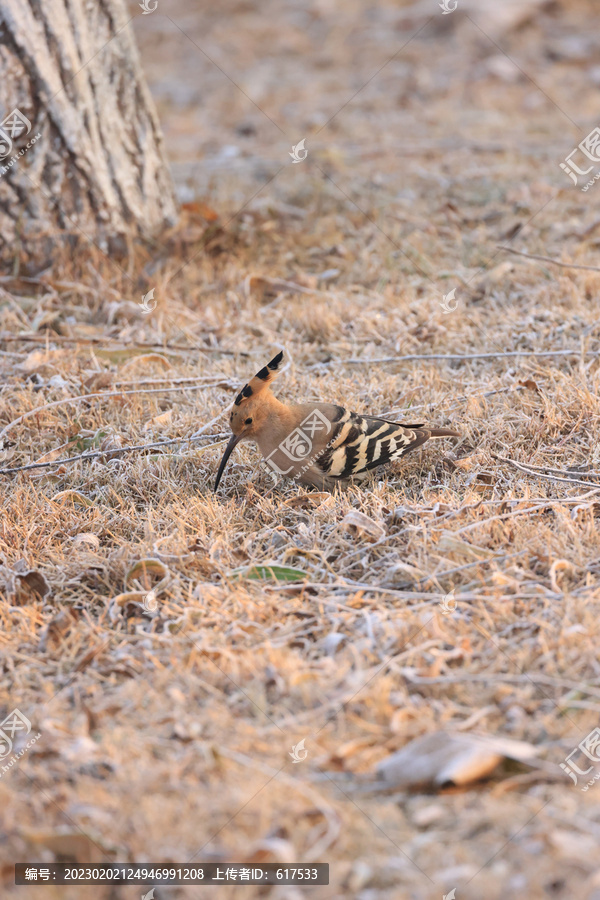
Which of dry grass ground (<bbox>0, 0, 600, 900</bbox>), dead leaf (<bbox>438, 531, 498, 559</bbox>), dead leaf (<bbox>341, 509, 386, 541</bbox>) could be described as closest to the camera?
dry grass ground (<bbox>0, 0, 600, 900</bbox>)

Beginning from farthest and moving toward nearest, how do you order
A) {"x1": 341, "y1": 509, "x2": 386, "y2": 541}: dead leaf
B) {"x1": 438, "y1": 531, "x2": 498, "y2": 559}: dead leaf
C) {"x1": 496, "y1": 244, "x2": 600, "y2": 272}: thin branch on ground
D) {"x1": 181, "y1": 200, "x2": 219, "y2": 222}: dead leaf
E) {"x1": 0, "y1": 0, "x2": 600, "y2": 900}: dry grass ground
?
{"x1": 181, "y1": 200, "x2": 219, "y2": 222}: dead leaf
{"x1": 496, "y1": 244, "x2": 600, "y2": 272}: thin branch on ground
{"x1": 341, "y1": 509, "x2": 386, "y2": 541}: dead leaf
{"x1": 438, "y1": 531, "x2": 498, "y2": 559}: dead leaf
{"x1": 0, "y1": 0, "x2": 600, "y2": 900}: dry grass ground

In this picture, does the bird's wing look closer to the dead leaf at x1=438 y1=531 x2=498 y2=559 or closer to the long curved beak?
the long curved beak

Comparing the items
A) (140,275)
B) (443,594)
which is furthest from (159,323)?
(443,594)

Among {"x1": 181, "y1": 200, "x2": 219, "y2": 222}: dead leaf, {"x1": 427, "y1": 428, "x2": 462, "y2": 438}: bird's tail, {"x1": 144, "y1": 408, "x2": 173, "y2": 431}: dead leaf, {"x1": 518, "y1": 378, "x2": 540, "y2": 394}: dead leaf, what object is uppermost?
{"x1": 181, "y1": 200, "x2": 219, "y2": 222}: dead leaf

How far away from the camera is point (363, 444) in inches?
125

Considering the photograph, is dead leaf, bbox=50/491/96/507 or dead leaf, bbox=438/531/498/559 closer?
dead leaf, bbox=438/531/498/559

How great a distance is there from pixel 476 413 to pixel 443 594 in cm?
120

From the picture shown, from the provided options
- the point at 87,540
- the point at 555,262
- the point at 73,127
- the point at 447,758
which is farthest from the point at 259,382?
the point at 73,127

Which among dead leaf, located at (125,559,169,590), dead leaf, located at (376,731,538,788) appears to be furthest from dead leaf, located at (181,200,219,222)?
dead leaf, located at (376,731,538,788)

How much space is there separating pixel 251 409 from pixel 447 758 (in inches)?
66.7

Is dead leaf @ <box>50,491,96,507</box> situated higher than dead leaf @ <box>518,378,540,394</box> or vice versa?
dead leaf @ <box>50,491,96,507</box>

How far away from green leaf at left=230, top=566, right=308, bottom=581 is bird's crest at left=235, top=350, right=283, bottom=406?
784 millimetres

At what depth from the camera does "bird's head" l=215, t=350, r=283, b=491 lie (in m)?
3.20

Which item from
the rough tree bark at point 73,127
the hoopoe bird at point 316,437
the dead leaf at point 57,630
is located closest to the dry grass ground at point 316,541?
the dead leaf at point 57,630
